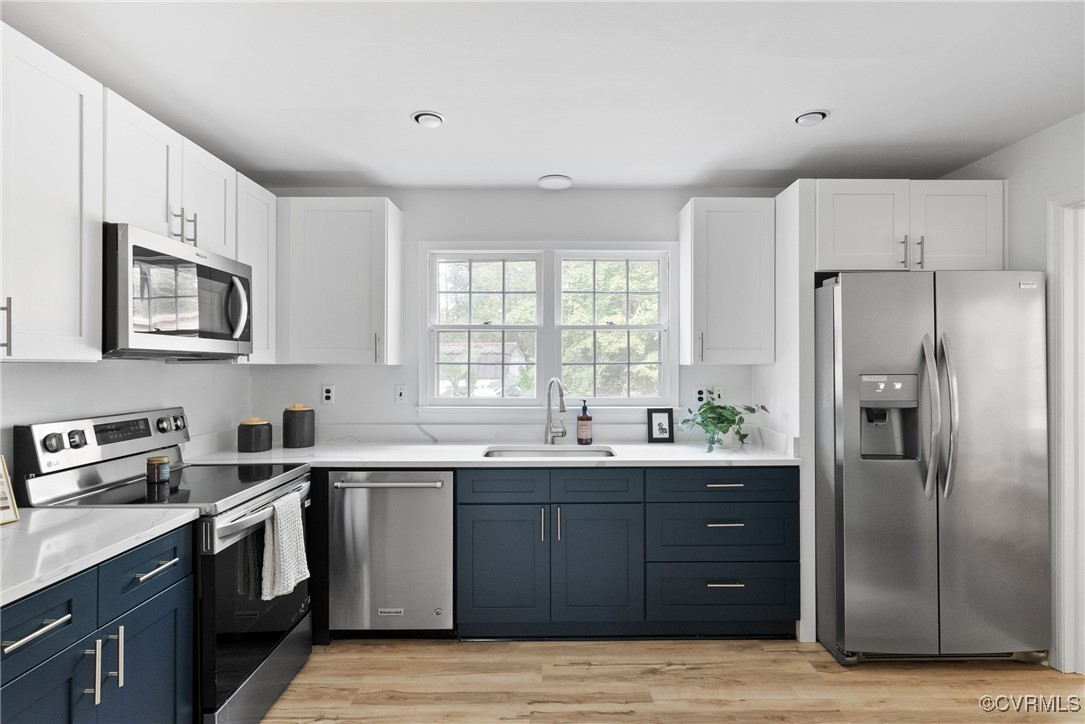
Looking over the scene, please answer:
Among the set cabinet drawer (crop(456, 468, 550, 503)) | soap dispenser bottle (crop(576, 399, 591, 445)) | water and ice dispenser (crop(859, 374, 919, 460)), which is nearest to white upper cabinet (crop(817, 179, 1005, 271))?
water and ice dispenser (crop(859, 374, 919, 460))

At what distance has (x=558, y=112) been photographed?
98.9 inches

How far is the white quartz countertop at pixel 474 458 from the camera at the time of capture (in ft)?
9.65

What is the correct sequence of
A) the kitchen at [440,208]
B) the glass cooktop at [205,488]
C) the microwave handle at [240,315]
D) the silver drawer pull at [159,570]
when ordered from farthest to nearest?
the microwave handle at [240,315]
the kitchen at [440,208]
the glass cooktop at [205,488]
the silver drawer pull at [159,570]

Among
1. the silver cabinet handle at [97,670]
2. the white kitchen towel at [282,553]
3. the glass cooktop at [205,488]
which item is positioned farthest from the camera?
the white kitchen towel at [282,553]

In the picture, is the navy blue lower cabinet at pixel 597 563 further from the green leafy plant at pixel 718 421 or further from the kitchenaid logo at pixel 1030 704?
the kitchenaid logo at pixel 1030 704

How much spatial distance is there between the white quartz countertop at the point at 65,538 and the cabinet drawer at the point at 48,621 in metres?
0.03

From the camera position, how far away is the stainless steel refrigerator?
2.68 m

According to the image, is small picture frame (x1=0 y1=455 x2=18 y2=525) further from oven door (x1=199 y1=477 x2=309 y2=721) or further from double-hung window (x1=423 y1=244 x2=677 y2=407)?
double-hung window (x1=423 y1=244 x2=677 y2=407)

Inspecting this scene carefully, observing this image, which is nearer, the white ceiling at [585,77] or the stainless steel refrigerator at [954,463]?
the white ceiling at [585,77]

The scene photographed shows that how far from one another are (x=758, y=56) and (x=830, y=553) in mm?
2107

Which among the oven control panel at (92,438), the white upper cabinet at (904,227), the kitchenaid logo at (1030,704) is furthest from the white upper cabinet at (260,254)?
the kitchenaid logo at (1030,704)

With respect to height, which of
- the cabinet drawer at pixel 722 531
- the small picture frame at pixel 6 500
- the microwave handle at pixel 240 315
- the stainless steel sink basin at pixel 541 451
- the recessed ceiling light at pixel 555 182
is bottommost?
the cabinet drawer at pixel 722 531

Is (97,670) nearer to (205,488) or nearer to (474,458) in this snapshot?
(205,488)

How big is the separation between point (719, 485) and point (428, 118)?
2.07 meters
